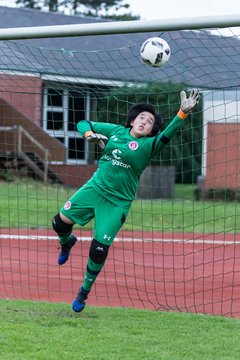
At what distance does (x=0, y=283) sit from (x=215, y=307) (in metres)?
2.92

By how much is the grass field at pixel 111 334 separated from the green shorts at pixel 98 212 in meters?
0.81

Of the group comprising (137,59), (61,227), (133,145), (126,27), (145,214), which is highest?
(126,27)

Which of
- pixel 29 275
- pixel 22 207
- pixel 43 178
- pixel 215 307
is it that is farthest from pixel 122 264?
pixel 43 178

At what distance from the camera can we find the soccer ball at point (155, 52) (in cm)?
828

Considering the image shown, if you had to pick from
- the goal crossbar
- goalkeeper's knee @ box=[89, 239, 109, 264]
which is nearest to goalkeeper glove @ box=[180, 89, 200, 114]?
the goal crossbar

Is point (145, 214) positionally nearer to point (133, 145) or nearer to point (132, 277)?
point (132, 277)

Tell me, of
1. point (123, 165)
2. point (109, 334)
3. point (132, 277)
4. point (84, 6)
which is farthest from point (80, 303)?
point (84, 6)

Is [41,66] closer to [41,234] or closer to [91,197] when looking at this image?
[91,197]

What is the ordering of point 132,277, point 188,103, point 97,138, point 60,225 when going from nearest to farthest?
point 188,103 < point 97,138 < point 60,225 < point 132,277

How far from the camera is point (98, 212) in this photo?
326 inches

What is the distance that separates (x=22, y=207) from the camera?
67.8ft

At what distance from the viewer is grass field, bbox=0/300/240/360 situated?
257 inches

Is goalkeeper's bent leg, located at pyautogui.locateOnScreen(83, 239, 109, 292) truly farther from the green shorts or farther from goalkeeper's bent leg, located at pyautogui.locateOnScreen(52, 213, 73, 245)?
goalkeeper's bent leg, located at pyautogui.locateOnScreen(52, 213, 73, 245)

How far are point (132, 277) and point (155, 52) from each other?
13.1ft
